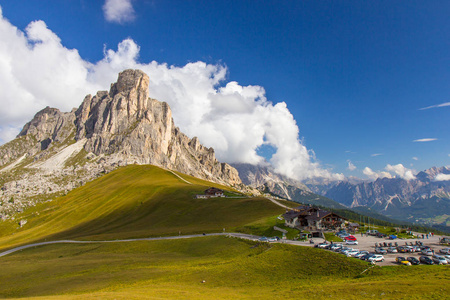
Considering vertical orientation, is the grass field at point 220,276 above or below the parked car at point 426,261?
below

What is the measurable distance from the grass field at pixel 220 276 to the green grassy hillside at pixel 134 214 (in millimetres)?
29865

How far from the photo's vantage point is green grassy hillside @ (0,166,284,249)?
10981cm

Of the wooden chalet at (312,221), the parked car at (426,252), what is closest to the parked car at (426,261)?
the parked car at (426,252)

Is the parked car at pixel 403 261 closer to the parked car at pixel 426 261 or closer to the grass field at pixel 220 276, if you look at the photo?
the parked car at pixel 426 261

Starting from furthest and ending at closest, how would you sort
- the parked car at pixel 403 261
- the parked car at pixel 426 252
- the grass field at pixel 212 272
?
the parked car at pixel 426 252 < the parked car at pixel 403 261 < the grass field at pixel 212 272

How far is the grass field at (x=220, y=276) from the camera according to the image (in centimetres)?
3150

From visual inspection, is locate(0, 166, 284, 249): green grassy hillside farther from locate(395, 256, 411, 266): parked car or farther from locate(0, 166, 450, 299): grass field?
locate(395, 256, 411, 266): parked car

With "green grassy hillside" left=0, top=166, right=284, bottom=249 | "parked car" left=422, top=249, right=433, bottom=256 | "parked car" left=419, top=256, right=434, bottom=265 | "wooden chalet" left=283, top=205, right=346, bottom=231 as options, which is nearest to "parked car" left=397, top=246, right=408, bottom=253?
"parked car" left=422, top=249, right=433, bottom=256

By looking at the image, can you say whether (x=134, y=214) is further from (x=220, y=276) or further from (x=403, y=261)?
(x=403, y=261)

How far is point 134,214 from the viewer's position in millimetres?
142750

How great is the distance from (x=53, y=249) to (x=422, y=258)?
375 ft

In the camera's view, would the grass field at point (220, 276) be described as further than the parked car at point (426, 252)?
No

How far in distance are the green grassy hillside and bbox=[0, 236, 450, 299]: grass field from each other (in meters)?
29.9

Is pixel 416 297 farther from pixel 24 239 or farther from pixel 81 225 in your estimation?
pixel 24 239
